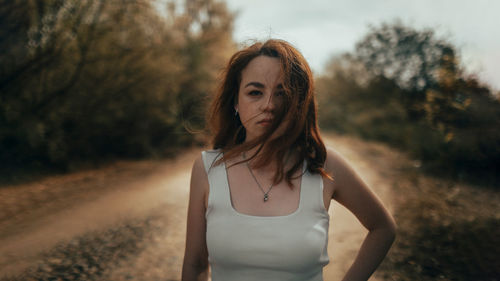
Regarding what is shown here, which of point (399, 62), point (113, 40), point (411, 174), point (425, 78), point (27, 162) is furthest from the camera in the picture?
point (399, 62)

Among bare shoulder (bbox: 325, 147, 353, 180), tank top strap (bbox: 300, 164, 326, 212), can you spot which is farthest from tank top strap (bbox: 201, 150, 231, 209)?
bare shoulder (bbox: 325, 147, 353, 180)

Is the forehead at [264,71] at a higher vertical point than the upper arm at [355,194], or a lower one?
higher

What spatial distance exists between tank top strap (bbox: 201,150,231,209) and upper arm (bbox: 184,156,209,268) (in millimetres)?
32

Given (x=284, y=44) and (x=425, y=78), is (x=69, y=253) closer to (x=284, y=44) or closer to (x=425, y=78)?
(x=284, y=44)

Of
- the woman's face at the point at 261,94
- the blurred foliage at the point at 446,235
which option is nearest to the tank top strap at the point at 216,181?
the woman's face at the point at 261,94

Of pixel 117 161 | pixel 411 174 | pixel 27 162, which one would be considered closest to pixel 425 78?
pixel 411 174

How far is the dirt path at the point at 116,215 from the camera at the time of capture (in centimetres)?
349

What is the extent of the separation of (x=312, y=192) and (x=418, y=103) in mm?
13137

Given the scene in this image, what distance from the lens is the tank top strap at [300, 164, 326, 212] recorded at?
4.79ft

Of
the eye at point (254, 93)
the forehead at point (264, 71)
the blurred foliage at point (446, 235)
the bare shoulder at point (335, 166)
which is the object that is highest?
the forehead at point (264, 71)

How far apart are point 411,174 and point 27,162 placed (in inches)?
329

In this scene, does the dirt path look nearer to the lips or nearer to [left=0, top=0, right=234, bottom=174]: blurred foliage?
[left=0, top=0, right=234, bottom=174]: blurred foliage

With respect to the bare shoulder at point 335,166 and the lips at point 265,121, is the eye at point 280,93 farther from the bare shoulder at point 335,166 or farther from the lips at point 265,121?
the bare shoulder at point 335,166

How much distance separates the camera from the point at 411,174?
7918 millimetres
